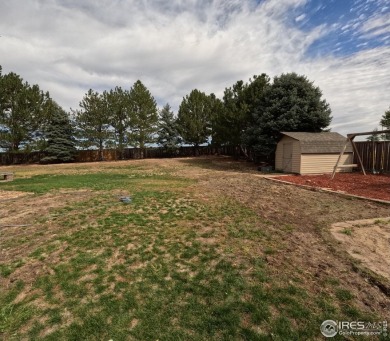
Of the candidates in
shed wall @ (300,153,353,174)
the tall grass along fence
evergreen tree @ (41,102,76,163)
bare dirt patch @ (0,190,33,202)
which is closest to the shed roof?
shed wall @ (300,153,353,174)

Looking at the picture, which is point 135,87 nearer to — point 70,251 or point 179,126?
point 179,126

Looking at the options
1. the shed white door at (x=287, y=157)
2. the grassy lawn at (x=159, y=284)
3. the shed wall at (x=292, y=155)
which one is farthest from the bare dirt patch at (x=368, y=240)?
the shed white door at (x=287, y=157)

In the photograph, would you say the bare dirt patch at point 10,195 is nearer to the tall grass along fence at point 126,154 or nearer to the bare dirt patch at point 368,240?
the bare dirt patch at point 368,240

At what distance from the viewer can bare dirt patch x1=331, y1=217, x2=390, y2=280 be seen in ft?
14.0

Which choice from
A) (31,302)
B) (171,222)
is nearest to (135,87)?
(171,222)

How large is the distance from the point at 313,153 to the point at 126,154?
27.4m

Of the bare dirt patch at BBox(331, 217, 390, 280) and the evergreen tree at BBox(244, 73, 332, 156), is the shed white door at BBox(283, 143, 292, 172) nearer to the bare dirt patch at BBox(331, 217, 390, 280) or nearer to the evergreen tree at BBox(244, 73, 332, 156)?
the evergreen tree at BBox(244, 73, 332, 156)

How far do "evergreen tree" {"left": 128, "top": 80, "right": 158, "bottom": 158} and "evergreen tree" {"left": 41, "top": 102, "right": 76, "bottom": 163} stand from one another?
8104 millimetres

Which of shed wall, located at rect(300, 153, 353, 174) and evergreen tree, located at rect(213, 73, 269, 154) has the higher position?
evergreen tree, located at rect(213, 73, 269, 154)

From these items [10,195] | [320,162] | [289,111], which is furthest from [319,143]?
[10,195]

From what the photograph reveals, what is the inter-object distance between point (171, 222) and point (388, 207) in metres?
6.78

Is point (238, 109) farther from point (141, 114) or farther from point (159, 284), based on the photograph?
point (159, 284)

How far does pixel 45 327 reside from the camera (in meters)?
2.98

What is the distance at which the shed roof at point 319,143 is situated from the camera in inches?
655
